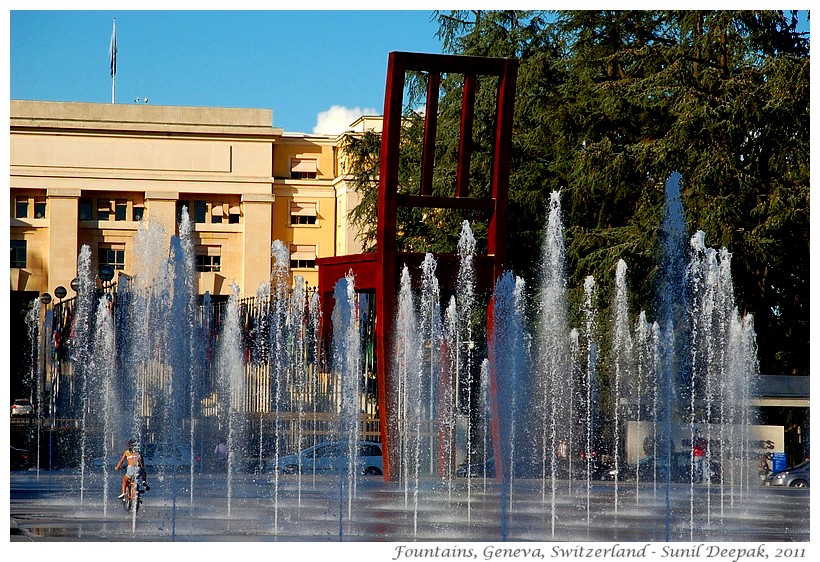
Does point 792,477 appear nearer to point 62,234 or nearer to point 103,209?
point 62,234

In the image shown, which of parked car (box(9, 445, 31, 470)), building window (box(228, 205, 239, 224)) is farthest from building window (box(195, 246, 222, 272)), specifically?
parked car (box(9, 445, 31, 470))

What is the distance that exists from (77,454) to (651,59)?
12897mm

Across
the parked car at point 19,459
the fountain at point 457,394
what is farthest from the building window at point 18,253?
the parked car at point 19,459

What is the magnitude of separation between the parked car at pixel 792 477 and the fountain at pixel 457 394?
1.57 ft

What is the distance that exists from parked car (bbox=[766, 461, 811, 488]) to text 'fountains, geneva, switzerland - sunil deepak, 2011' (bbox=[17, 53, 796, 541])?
0.45 meters

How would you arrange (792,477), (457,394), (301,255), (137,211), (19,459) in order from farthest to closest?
1. (301,255)
2. (137,211)
3. (457,394)
4. (19,459)
5. (792,477)

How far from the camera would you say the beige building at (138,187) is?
5303 centimetres

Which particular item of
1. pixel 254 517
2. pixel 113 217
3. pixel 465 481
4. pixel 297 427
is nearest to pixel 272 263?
pixel 113 217

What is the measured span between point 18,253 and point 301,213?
36.4ft

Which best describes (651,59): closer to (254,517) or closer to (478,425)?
(478,425)

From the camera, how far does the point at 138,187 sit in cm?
5375

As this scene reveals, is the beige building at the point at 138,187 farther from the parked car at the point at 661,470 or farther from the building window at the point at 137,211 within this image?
the parked car at the point at 661,470

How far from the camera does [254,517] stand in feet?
42.9

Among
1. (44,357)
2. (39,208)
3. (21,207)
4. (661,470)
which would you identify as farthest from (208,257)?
(661,470)
